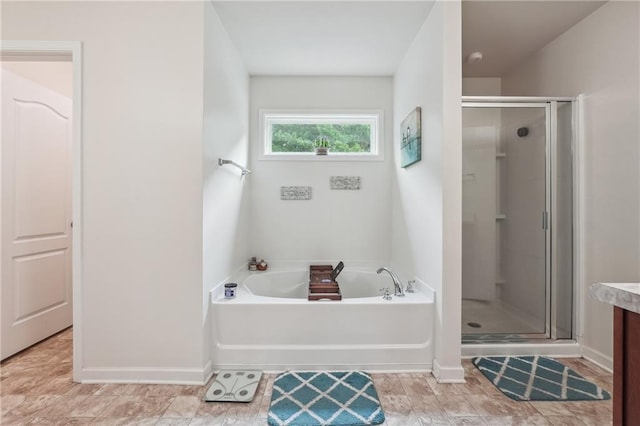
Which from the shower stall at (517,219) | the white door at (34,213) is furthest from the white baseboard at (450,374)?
the white door at (34,213)

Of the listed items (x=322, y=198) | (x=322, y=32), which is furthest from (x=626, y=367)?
(x=322, y=198)

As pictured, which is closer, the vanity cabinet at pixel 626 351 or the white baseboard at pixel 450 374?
the vanity cabinet at pixel 626 351

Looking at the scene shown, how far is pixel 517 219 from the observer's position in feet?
8.18

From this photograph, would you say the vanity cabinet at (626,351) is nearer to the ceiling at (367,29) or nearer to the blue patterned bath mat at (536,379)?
the blue patterned bath mat at (536,379)

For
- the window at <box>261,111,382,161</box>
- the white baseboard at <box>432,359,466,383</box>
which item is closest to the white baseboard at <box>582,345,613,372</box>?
the white baseboard at <box>432,359,466,383</box>

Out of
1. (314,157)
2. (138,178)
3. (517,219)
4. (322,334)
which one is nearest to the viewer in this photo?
(138,178)

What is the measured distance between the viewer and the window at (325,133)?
123 inches

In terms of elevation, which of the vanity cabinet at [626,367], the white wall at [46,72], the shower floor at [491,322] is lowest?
the shower floor at [491,322]

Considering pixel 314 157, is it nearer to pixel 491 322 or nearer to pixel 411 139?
pixel 411 139

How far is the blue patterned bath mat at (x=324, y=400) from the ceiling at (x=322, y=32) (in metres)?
2.33

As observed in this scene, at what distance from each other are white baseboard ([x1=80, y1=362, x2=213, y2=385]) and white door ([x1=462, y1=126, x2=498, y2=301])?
196 centimetres

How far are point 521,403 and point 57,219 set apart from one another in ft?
11.4

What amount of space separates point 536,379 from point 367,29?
2.53m

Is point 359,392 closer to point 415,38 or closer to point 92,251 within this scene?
point 92,251
